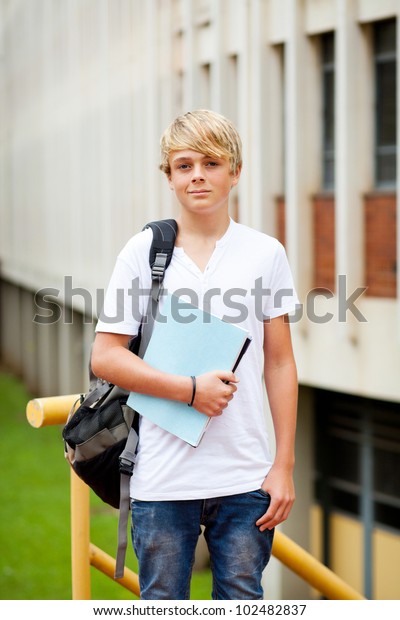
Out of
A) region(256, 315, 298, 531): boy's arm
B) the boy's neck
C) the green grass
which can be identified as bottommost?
the green grass

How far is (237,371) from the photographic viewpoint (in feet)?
8.59

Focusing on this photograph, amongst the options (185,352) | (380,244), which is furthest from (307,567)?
(380,244)

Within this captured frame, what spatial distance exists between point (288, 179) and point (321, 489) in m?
4.56

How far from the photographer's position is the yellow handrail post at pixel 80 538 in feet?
10.1

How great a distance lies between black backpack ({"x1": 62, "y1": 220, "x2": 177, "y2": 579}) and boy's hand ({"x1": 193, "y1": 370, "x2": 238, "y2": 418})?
0.72 ft

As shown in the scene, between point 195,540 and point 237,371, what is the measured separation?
0.45 m

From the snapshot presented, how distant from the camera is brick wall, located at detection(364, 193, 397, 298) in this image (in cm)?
1005

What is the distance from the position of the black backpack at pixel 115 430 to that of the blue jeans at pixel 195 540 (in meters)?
0.07

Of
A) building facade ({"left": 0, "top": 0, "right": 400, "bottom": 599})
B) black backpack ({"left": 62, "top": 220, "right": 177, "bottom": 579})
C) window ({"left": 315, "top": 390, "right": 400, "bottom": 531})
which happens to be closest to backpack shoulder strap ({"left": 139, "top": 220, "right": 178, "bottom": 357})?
black backpack ({"left": 62, "top": 220, "right": 177, "bottom": 579})

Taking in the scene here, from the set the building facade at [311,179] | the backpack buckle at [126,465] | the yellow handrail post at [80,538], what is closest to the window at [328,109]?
the building facade at [311,179]

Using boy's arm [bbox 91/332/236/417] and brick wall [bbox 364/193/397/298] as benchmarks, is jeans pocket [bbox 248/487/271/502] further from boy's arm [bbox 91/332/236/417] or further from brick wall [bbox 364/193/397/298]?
brick wall [bbox 364/193/397/298]

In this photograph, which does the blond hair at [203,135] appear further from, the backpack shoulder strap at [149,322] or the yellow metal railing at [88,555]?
the yellow metal railing at [88,555]

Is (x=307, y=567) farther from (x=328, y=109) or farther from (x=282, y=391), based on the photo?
(x=328, y=109)
